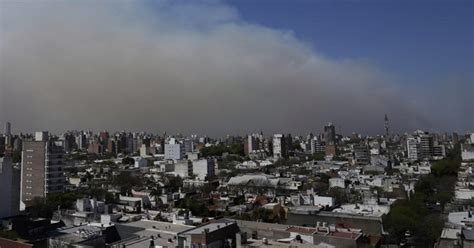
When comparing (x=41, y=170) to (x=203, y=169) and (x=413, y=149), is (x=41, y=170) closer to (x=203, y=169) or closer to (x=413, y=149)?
(x=203, y=169)

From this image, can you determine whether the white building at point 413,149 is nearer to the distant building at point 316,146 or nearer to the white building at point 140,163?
the distant building at point 316,146

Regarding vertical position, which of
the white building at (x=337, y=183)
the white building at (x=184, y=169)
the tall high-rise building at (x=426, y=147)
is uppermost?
the tall high-rise building at (x=426, y=147)

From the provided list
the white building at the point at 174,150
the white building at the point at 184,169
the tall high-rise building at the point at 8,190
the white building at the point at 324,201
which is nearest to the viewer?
the tall high-rise building at the point at 8,190

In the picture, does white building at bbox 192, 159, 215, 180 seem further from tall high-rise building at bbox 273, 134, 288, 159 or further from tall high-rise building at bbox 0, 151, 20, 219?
tall high-rise building at bbox 273, 134, 288, 159

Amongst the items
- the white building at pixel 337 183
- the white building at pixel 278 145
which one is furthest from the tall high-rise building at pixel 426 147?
the white building at pixel 337 183

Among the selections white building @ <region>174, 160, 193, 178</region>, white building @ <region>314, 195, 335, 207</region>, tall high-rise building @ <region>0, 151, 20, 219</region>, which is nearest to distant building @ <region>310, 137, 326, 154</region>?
white building @ <region>174, 160, 193, 178</region>

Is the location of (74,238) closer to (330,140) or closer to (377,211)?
(377,211)
